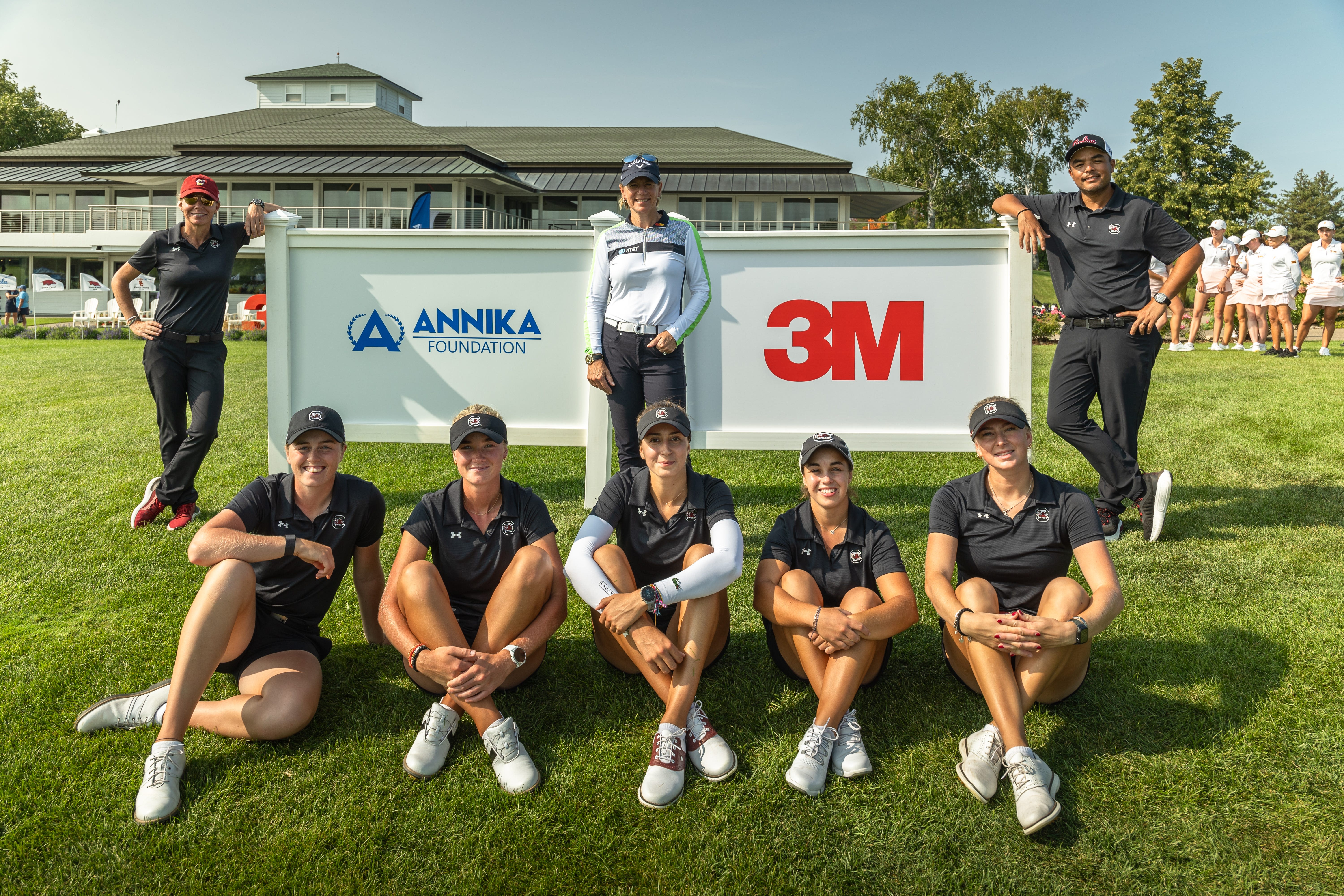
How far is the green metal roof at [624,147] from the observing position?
38.4 meters

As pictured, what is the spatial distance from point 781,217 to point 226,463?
3255 centimetres

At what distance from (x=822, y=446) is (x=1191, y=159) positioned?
4242 cm

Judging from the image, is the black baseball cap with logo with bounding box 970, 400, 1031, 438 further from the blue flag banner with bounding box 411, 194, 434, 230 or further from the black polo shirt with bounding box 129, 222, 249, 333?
the blue flag banner with bounding box 411, 194, 434, 230

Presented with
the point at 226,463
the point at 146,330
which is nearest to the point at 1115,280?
the point at 146,330

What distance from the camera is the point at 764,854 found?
8.65 ft

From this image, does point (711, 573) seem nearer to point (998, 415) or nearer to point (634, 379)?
point (998, 415)

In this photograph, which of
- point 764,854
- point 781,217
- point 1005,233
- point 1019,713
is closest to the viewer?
point 764,854

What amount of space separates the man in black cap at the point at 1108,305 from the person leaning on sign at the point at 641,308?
2.07 meters

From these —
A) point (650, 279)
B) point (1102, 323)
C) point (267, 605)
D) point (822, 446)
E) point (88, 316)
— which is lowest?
point (267, 605)

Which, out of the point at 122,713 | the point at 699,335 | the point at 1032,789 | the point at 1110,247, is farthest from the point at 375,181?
the point at 1032,789

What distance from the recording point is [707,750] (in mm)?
3076

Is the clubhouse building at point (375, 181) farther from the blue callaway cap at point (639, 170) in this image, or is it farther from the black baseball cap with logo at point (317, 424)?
the black baseball cap with logo at point (317, 424)

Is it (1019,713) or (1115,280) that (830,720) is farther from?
(1115,280)

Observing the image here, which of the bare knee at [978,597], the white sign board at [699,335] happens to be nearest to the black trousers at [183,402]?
the white sign board at [699,335]
